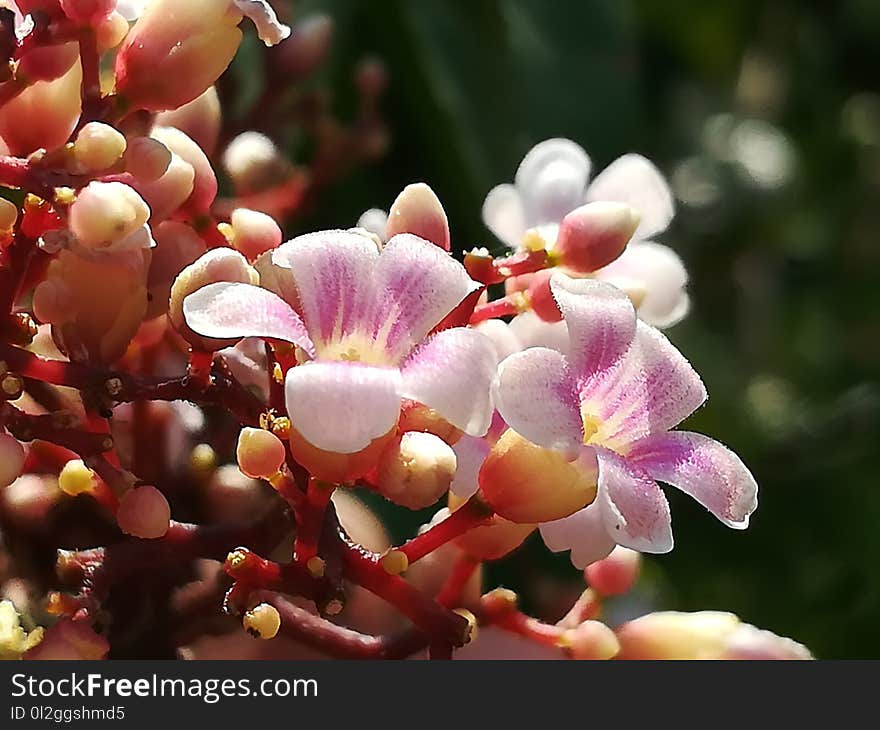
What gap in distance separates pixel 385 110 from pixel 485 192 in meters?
0.19

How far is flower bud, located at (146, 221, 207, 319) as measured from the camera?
820 mm

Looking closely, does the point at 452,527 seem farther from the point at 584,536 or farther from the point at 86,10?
the point at 86,10

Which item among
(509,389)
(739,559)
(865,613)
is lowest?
(509,389)

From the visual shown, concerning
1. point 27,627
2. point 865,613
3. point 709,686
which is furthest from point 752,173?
point 27,627

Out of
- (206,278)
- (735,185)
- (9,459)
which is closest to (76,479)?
(9,459)

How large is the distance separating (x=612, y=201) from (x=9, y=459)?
0.50 meters

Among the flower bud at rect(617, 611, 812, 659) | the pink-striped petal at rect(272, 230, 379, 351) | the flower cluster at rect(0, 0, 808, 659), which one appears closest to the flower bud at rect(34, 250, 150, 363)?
the flower cluster at rect(0, 0, 808, 659)

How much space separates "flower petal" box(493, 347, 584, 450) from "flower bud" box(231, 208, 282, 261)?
19 cm

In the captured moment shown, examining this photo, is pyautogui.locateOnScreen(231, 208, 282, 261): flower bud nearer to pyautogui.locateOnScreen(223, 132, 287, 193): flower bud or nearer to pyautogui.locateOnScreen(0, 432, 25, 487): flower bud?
pyautogui.locateOnScreen(0, 432, 25, 487): flower bud

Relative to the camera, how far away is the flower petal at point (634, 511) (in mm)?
713

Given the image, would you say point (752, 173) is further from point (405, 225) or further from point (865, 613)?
point (405, 225)

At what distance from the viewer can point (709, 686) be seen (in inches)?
34.6

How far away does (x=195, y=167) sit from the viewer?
0.83 m

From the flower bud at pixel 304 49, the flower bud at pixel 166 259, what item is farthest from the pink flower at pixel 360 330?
the flower bud at pixel 304 49
